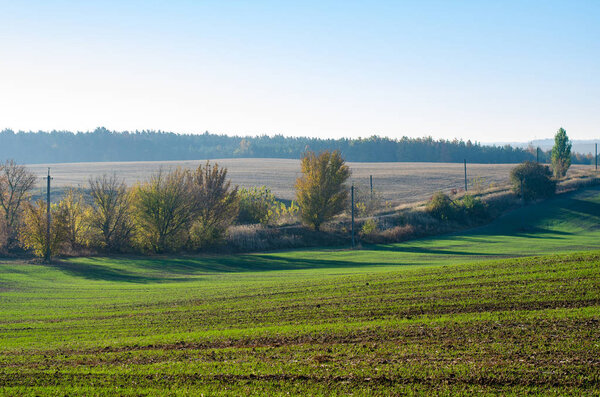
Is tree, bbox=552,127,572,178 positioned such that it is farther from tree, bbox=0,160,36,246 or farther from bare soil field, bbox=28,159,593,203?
tree, bbox=0,160,36,246

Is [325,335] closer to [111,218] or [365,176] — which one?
[111,218]

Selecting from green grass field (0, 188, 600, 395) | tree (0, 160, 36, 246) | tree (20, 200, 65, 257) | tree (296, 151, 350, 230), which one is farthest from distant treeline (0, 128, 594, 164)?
green grass field (0, 188, 600, 395)

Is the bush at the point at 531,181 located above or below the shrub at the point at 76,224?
above

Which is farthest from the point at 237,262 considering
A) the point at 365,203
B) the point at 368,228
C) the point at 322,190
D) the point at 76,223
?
the point at 365,203

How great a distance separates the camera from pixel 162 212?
47156mm

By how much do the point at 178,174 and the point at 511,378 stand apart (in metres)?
42.9

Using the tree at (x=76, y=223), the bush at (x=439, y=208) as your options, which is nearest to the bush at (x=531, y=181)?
the bush at (x=439, y=208)

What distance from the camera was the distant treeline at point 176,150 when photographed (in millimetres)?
155875

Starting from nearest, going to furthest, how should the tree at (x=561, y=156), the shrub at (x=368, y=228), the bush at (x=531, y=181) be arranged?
1. the shrub at (x=368, y=228)
2. the bush at (x=531, y=181)
3. the tree at (x=561, y=156)

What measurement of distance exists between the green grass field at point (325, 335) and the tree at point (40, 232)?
43.6 feet

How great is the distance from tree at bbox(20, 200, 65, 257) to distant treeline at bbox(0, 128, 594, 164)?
117m

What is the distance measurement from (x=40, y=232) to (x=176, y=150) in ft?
431

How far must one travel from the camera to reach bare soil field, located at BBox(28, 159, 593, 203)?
90369 millimetres

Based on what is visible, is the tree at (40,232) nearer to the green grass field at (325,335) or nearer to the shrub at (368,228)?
the green grass field at (325,335)
